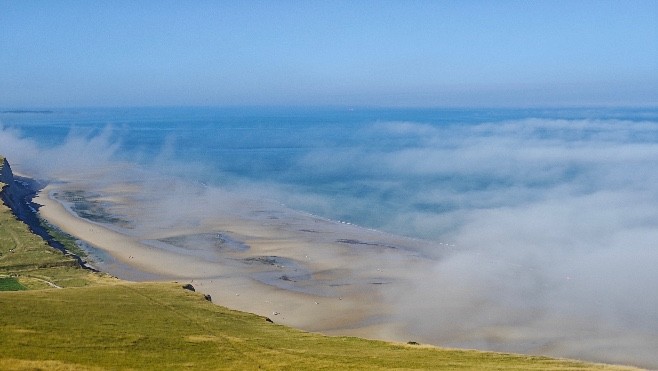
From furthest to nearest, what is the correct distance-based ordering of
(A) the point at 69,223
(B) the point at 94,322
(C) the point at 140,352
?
(A) the point at 69,223 < (B) the point at 94,322 < (C) the point at 140,352

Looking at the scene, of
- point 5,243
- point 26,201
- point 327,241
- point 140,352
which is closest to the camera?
point 140,352

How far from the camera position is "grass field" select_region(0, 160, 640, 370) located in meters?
40.1

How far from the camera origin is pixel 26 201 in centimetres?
13712

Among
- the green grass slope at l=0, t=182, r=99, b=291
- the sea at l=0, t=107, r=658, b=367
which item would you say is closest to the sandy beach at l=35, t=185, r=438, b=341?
the sea at l=0, t=107, r=658, b=367

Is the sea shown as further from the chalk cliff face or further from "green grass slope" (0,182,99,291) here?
"green grass slope" (0,182,99,291)

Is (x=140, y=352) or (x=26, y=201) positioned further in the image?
(x=26, y=201)

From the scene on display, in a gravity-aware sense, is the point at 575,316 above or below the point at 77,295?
below

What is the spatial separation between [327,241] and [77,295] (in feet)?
169

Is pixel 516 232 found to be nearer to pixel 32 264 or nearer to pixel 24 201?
pixel 32 264

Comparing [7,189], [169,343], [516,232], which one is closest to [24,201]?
[7,189]

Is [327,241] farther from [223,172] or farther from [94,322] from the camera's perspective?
[223,172]

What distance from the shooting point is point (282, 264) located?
8900 cm

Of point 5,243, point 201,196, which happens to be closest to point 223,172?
point 201,196

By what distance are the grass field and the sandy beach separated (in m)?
11.2
